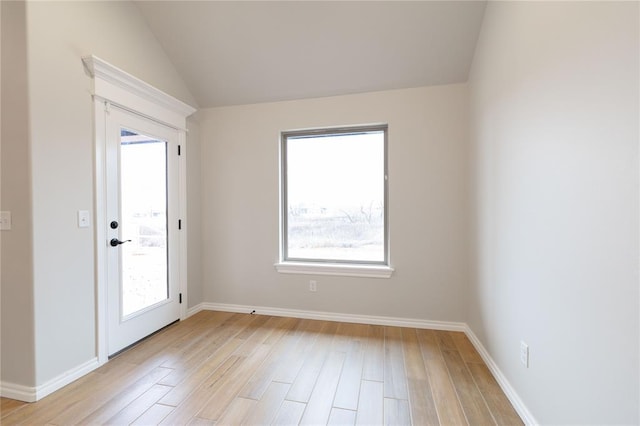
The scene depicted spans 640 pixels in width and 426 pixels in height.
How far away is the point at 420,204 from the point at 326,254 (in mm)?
1156

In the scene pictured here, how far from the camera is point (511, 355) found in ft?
5.74

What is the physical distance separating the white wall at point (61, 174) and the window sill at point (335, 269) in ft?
5.61

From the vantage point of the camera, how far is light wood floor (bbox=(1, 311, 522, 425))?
1.61 m

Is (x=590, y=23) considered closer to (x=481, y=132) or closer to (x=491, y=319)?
(x=481, y=132)

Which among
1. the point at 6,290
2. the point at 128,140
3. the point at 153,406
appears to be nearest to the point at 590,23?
the point at 153,406

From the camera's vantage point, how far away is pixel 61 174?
1.90 metres

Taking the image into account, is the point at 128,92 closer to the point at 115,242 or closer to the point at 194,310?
the point at 115,242

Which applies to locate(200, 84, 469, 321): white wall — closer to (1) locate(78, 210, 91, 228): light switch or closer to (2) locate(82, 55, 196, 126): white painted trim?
(2) locate(82, 55, 196, 126): white painted trim

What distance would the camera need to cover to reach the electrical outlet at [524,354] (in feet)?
5.09

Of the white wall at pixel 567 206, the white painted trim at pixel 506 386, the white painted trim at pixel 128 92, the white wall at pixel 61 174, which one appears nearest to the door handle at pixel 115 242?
the white wall at pixel 61 174

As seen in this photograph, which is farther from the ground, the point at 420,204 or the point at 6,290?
the point at 420,204

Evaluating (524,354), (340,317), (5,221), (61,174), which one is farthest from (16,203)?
(524,354)

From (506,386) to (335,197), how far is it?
7.01 ft

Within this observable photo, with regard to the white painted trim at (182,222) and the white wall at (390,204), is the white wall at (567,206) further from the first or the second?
the white painted trim at (182,222)
